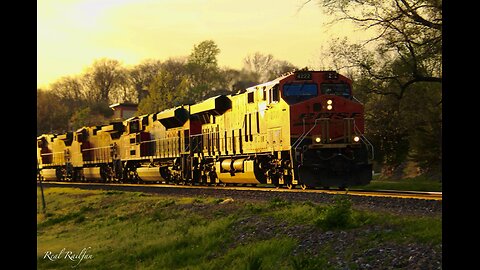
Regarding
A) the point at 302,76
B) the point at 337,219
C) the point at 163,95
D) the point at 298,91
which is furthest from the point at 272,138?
the point at 163,95

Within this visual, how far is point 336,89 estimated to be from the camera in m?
18.5

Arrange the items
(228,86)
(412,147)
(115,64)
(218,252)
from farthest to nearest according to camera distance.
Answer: (115,64) < (228,86) < (412,147) < (218,252)

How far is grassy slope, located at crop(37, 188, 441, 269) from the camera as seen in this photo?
866cm

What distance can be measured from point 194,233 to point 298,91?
727 cm

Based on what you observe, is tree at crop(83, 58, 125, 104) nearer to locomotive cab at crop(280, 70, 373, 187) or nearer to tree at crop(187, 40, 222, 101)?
tree at crop(187, 40, 222, 101)

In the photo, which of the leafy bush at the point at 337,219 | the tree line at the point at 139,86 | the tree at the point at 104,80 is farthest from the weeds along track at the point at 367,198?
the tree at the point at 104,80

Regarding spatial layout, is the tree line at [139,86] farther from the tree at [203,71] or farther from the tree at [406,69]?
the tree at [406,69]

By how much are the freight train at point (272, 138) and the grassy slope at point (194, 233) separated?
109 inches

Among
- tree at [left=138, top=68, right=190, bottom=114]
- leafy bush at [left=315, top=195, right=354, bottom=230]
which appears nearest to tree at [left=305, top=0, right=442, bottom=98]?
leafy bush at [left=315, top=195, right=354, bottom=230]

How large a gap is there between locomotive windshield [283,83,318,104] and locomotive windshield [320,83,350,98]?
0.28 m

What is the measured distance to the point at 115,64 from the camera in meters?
63.2

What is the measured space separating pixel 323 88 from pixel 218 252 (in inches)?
354
